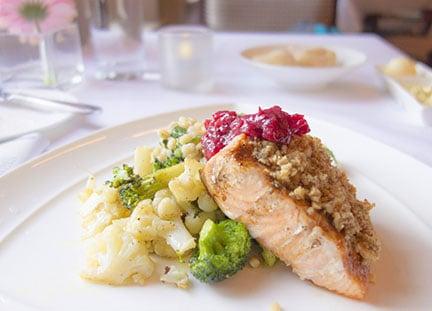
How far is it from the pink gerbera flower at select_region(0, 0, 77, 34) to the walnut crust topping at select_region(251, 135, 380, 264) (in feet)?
4.80

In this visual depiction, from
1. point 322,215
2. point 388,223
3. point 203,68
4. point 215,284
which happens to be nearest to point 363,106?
point 203,68

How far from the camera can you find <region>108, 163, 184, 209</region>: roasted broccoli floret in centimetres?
121

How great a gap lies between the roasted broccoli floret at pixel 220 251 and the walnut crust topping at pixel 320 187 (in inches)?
6.0

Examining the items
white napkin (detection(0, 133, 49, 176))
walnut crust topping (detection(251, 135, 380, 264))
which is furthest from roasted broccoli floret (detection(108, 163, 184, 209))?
white napkin (detection(0, 133, 49, 176))

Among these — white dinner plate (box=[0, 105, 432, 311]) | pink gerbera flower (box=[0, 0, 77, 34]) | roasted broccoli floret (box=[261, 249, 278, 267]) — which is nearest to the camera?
white dinner plate (box=[0, 105, 432, 311])

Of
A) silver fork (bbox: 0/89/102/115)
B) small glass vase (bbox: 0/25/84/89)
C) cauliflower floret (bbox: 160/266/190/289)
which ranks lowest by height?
cauliflower floret (bbox: 160/266/190/289)

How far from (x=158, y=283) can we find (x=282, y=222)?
0.30 metres

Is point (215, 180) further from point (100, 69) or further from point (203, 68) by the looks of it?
point (100, 69)

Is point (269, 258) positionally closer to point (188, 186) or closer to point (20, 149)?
point (188, 186)

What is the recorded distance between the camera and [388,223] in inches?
48.2

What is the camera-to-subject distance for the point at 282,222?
41.6 inches

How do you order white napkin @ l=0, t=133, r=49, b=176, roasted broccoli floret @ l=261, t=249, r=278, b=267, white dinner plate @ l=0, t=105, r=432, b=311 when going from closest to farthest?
white dinner plate @ l=0, t=105, r=432, b=311 < roasted broccoli floret @ l=261, t=249, r=278, b=267 < white napkin @ l=0, t=133, r=49, b=176

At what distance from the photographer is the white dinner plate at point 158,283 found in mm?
979

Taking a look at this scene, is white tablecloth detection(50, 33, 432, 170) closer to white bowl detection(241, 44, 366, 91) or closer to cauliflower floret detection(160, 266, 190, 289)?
white bowl detection(241, 44, 366, 91)
